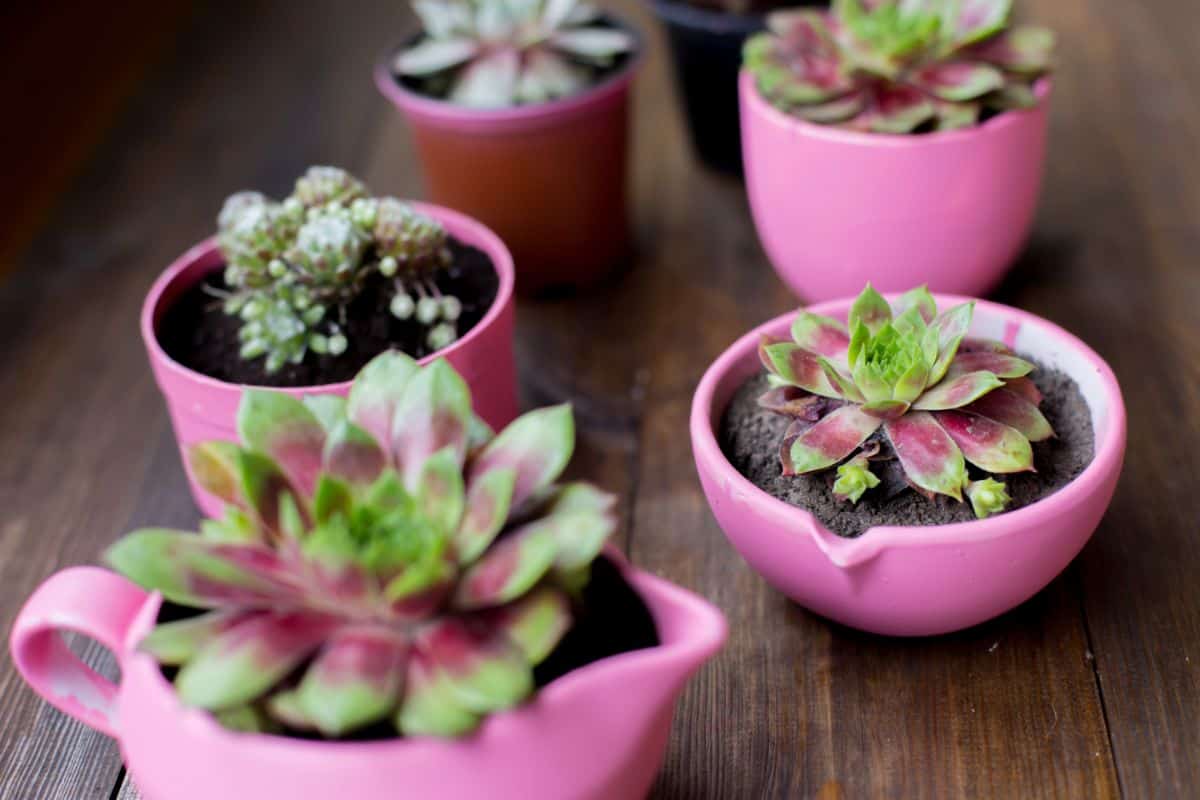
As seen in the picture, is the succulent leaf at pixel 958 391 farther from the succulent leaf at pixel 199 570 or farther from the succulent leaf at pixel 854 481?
the succulent leaf at pixel 199 570

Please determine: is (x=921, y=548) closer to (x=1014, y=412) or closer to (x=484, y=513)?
(x=1014, y=412)

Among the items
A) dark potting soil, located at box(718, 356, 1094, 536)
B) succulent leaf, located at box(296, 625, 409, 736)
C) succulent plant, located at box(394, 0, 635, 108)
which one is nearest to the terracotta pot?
succulent plant, located at box(394, 0, 635, 108)

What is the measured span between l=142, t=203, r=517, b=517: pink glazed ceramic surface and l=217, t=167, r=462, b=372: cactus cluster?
0.12ft

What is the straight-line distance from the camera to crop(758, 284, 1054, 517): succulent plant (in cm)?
63

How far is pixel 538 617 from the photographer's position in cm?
47

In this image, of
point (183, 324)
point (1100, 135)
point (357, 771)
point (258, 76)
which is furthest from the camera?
point (258, 76)

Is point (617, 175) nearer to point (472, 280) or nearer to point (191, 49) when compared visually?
point (472, 280)

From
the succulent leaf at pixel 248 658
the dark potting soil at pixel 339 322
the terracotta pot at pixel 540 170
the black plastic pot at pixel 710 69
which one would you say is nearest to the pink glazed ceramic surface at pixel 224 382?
the dark potting soil at pixel 339 322

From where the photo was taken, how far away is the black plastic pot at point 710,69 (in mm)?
1083

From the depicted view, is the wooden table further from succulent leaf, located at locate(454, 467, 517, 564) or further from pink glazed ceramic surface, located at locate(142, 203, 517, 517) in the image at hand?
succulent leaf, located at locate(454, 467, 517, 564)

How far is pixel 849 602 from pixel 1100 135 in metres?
0.76

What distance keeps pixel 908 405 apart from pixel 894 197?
26 centimetres

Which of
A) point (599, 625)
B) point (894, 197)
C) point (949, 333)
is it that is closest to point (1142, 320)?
point (894, 197)

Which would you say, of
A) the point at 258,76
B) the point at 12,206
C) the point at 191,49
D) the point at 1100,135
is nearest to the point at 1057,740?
the point at 1100,135
